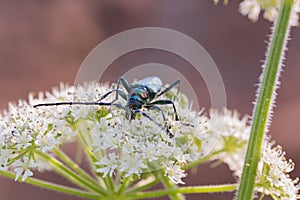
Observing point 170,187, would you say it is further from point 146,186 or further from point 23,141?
point 23,141

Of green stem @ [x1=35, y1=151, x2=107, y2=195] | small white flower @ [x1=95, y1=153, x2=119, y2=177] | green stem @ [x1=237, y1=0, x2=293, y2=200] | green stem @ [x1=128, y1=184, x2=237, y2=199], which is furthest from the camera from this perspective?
green stem @ [x1=128, y1=184, x2=237, y2=199]

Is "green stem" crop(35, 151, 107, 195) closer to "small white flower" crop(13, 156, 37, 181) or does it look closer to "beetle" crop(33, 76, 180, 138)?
"small white flower" crop(13, 156, 37, 181)

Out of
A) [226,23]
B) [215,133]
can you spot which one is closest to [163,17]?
[226,23]

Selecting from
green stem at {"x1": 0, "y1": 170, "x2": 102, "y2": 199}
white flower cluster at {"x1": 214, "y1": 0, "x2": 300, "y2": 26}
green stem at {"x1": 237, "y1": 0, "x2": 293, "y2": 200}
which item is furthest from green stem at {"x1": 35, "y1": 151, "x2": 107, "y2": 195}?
white flower cluster at {"x1": 214, "y1": 0, "x2": 300, "y2": 26}

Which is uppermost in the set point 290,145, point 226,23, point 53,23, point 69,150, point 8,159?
point 53,23

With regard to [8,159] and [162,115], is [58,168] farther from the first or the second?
[162,115]

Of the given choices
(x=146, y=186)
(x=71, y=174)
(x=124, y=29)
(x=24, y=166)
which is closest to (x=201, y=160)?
(x=146, y=186)
